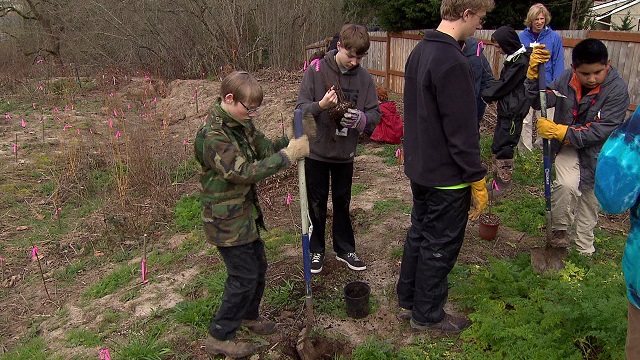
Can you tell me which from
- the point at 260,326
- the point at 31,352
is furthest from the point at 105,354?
the point at 260,326

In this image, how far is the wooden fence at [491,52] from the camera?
796 cm

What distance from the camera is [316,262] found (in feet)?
13.2

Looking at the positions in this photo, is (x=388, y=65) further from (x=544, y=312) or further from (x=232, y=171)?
(x=232, y=171)

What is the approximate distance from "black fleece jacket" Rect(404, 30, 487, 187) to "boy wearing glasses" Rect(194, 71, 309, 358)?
0.70m

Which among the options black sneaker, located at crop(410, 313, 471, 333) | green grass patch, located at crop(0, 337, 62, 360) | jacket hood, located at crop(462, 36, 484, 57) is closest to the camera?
black sneaker, located at crop(410, 313, 471, 333)

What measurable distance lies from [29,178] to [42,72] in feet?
32.7

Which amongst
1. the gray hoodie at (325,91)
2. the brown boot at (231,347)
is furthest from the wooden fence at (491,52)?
the brown boot at (231,347)

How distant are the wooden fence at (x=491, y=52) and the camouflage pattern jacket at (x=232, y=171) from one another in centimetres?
756

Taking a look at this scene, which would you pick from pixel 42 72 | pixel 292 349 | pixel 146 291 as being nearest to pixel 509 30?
pixel 292 349

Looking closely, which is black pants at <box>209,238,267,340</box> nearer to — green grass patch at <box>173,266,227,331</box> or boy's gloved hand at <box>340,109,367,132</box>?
green grass patch at <box>173,266,227,331</box>

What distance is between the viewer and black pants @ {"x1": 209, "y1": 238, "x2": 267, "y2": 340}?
9.70 feet

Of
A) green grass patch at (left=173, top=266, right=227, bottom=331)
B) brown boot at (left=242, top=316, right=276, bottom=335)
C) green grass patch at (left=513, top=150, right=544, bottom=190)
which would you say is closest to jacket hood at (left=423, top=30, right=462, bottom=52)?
brown boot at (left=242, top=316, right=276, bottom=335)

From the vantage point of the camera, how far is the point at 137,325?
366 centimetres

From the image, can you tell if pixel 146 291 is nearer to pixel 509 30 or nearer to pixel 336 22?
pixel 509 30
